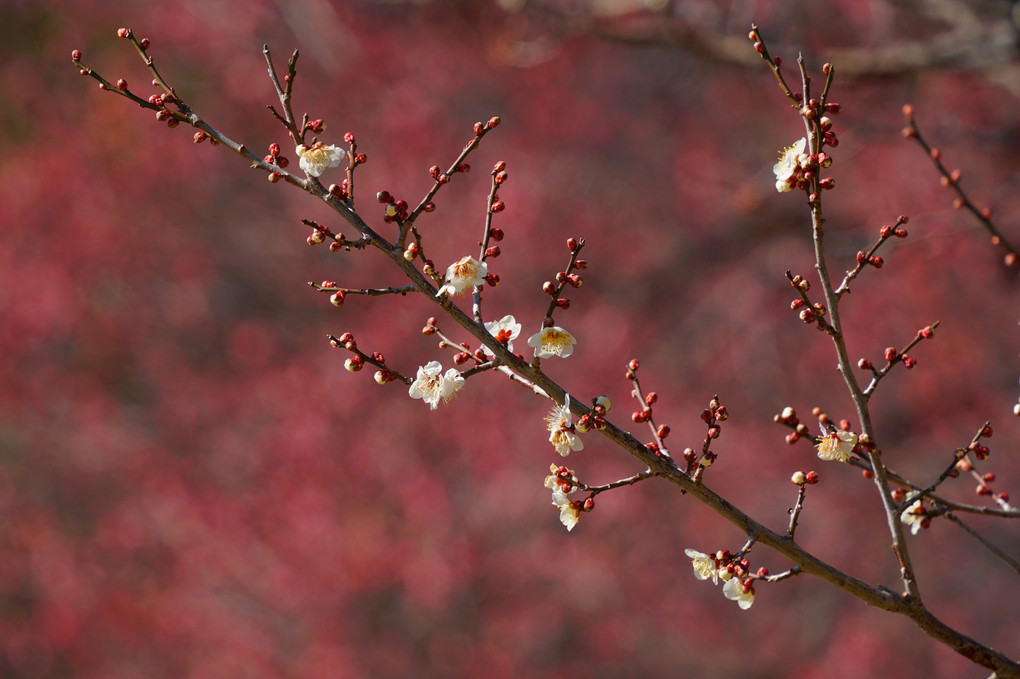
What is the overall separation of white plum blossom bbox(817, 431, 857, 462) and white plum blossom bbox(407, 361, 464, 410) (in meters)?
0.51

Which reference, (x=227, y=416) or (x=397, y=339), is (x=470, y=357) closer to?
(x=397, y=339)

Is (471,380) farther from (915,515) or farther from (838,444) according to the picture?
(838,444)

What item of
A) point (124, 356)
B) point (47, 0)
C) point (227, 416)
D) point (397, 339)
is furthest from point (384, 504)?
point (47, 0)

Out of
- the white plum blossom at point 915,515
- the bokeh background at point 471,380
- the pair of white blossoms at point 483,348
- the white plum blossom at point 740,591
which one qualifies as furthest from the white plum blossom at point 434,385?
the bokeh background at point 471,380

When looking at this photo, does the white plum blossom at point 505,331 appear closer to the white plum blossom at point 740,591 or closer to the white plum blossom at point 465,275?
the white plum blossom at point 465,275

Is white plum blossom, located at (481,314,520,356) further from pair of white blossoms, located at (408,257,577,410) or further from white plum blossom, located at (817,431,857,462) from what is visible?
white plum blossom, located at (817,431,857,462)

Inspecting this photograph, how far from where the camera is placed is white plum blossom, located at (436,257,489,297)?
111cm

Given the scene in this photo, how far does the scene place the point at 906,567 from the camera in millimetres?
1116

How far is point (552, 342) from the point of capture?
45.9 inches

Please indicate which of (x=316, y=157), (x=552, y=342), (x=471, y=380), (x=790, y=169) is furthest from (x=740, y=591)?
(x=471, y=380)

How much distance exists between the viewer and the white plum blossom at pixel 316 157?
3.65 ft

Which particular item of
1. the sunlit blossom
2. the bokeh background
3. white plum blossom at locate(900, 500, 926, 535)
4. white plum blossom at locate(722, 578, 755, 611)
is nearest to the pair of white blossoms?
the sunlit blossom

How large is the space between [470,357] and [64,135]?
239 inches

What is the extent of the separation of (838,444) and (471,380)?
3.59 meters
